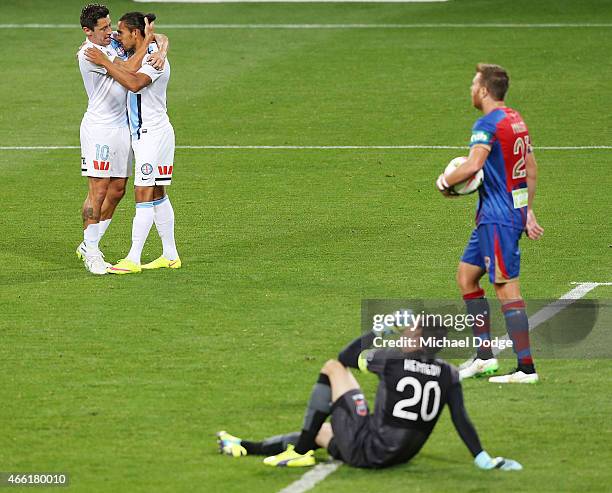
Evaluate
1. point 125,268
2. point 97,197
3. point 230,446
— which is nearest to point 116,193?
point 97,197

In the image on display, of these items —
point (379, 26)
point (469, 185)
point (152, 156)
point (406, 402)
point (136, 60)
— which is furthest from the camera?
point (379, 26)

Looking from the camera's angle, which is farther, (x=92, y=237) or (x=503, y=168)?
(x=92, y=237)

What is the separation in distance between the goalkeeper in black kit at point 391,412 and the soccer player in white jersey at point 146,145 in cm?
546

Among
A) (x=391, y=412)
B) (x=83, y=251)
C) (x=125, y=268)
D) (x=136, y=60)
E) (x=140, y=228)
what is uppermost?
(x=136, y=60)

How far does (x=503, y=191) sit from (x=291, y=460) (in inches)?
112

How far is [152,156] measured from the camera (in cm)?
1408

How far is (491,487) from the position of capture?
8609 millimetres

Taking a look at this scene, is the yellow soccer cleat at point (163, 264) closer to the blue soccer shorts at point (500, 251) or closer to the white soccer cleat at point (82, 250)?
the white soccer cleat at point (82, 250)

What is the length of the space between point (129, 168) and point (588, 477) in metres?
7.11

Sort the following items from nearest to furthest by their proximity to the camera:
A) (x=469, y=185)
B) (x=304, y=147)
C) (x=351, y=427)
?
(x=351, y=427) < (x=469, y=185) < (x=304, y=147)

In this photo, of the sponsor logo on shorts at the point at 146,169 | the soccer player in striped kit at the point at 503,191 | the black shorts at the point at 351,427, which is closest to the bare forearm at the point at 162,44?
the sponsor logo on shorts at the point at 146,169

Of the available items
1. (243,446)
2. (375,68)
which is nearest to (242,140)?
(375,68)

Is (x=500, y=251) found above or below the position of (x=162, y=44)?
below

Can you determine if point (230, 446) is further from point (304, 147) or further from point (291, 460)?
point (304, 147)
